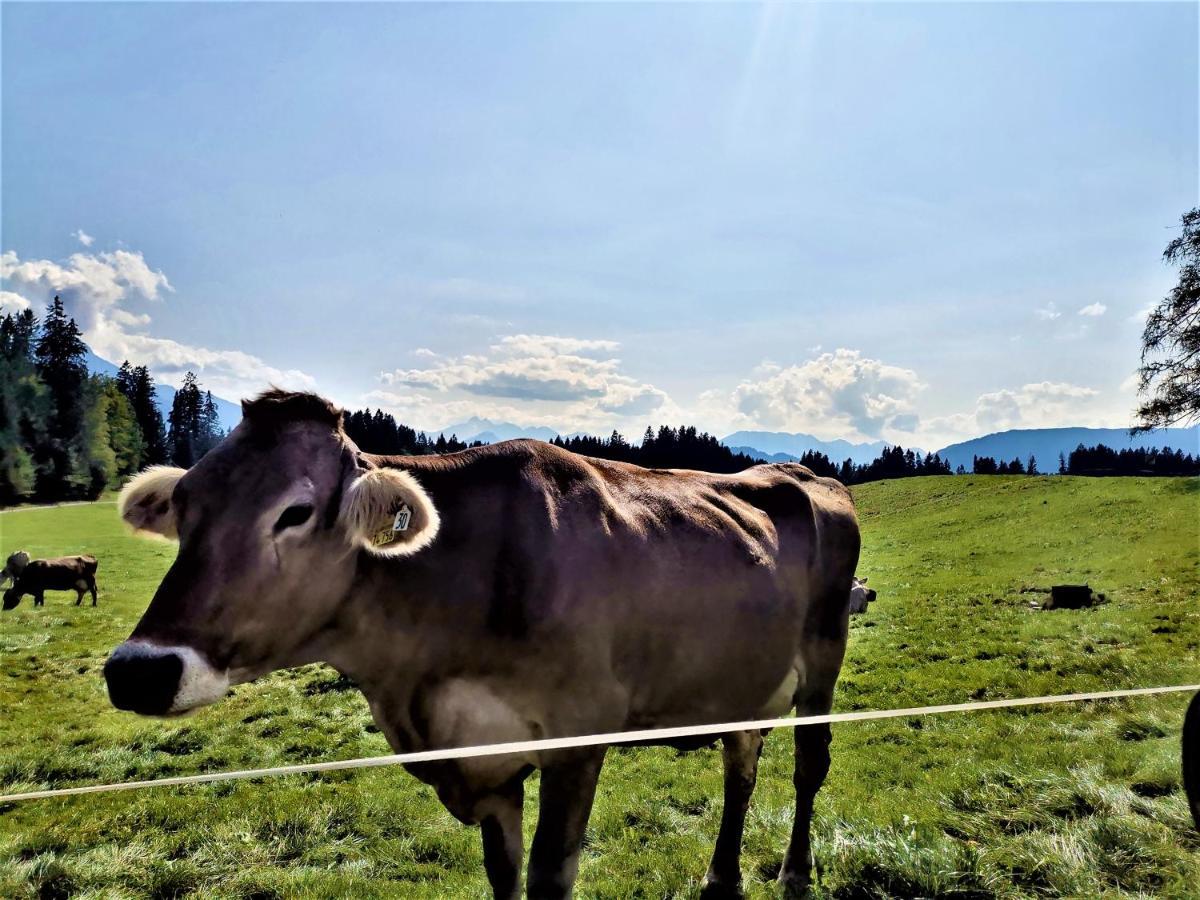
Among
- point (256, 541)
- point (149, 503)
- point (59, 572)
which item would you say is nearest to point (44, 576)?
point (59, 572)

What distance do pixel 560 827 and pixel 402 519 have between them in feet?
5.29

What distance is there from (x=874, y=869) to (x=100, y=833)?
597 centimetres

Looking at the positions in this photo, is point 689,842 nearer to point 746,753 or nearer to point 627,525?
point 746,753

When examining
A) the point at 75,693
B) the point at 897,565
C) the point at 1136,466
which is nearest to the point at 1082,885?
the point at 75,693

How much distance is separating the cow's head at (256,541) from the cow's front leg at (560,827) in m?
1.26

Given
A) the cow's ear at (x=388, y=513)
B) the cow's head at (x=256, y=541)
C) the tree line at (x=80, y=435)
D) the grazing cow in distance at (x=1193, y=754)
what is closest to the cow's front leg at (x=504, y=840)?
the cow's head at (x=256, y=541)

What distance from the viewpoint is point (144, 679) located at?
7.35 feet

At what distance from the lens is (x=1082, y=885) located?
420cm

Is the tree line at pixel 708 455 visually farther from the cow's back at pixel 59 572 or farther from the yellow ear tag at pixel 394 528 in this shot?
the cow's back at pixel 59 572

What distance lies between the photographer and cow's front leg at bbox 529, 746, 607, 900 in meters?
2.98

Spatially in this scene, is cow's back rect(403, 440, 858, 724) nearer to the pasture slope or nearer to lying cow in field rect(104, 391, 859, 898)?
lying cow in field rect(104, 391, 859, 898)

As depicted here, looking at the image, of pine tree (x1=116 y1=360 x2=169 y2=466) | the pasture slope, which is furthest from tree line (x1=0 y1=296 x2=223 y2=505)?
the pasture slope

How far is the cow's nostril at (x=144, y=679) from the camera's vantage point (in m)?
2.21

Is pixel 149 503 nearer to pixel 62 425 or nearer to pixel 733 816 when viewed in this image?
pixel 733 816
